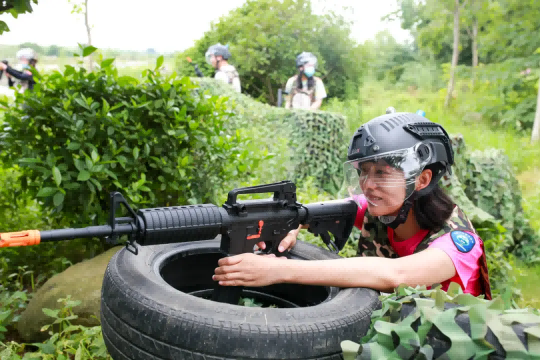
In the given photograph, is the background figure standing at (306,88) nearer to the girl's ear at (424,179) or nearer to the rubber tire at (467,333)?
the girl's ear at (424,179)

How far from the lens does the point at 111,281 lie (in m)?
2.13

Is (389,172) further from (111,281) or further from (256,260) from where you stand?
(111,281)

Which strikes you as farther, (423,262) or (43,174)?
(43,174)

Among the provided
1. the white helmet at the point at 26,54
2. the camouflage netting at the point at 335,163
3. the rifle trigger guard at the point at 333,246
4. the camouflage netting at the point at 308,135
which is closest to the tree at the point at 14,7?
the camouflage netting at the point at 335,163

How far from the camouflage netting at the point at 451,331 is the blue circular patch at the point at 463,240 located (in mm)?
722

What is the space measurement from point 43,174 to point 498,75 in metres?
13.6

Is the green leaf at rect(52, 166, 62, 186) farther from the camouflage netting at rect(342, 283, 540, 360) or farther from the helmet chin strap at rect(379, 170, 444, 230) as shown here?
the camouflage netting at rect(342, 283, 540, 360)

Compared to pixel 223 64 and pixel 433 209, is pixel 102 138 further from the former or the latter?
pixel 223 64

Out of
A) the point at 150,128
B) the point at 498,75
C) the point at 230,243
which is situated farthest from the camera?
the point at 498,75

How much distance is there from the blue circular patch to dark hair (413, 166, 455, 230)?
0.11 metres

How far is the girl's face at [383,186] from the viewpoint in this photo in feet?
8.03

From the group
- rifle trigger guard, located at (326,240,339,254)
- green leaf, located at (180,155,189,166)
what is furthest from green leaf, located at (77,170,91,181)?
rifle trigger guard, located at (326,240,339,254)

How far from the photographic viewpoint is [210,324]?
5.87 ft

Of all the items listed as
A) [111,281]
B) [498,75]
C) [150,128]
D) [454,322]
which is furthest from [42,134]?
[498,75]
